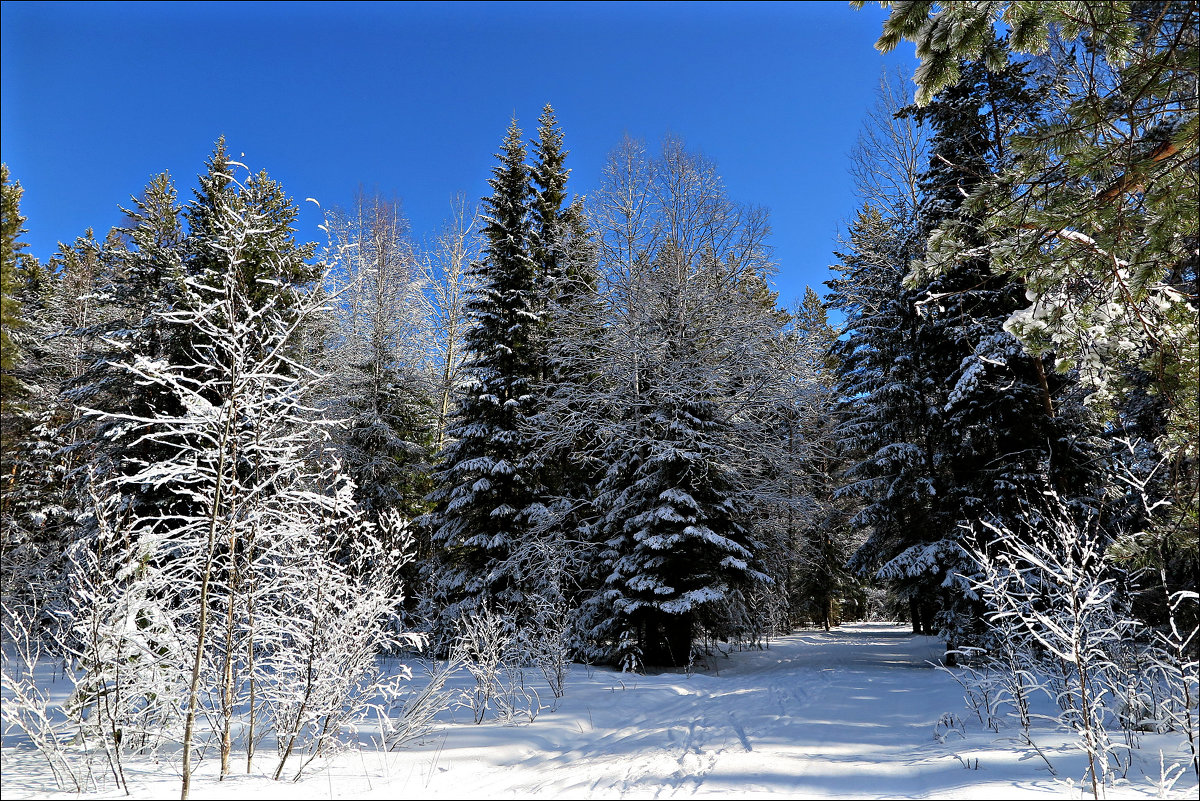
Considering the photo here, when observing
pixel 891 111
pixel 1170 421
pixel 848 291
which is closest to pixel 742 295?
pixel 848 291

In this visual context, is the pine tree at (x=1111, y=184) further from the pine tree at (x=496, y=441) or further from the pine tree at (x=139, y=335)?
the pine tree at (x=139, y=335)

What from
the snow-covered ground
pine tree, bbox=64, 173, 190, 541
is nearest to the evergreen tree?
pine tree, bbox=64, 173, 190, 541

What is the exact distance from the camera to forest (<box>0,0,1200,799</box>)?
14.6ft

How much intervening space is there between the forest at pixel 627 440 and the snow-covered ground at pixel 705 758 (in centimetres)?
30

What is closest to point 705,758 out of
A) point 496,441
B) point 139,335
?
point 496,441

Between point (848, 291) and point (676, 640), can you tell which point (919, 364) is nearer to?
point (848, 291)

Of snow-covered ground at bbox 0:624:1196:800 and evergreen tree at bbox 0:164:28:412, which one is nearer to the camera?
snow-covered ground at bbox 0:624:1196:800

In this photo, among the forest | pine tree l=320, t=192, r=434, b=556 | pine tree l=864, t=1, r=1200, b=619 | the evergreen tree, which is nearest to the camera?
pine tree l=864, t=1, r=1200, b=619

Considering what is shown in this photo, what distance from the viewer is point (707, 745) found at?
6.48 m

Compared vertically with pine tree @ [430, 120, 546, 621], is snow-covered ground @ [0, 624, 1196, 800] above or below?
below

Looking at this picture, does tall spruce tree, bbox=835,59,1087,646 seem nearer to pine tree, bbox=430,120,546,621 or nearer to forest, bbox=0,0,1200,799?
forest, bbox=0,0,1200,799

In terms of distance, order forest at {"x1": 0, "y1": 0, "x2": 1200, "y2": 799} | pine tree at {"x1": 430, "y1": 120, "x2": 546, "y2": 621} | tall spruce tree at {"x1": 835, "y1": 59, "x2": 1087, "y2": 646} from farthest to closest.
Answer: pine tree at {"x1": 430, "y1": 120, "x2": 546, "y2": 621}, tall spruce tree at {"x1": 835, "y1": 59, "x2": 1087, "y2": 646}, forest at {"x1": 0, "y1": 0, "x2": 1200, "y2": 799}

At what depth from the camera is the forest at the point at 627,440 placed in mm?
4445

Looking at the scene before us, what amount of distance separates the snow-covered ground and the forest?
1.00ft
